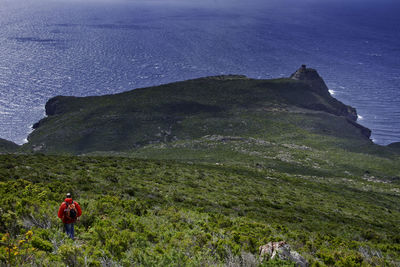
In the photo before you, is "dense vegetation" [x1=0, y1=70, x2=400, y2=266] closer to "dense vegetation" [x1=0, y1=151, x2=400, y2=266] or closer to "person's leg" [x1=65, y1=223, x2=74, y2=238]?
"dense vegetation" [x1=0, y1=151, x2=400, y2=266]

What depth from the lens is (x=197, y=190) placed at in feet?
89.2

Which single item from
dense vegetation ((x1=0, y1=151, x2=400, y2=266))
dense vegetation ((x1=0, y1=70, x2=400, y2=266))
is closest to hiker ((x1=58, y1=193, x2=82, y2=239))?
dense vegetation ((x1=0, y1=151, x2=400, y2=266))

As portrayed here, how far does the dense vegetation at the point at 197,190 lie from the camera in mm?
11680

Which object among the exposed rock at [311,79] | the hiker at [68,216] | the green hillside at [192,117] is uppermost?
the hiker at [68,216]

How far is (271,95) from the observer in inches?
4205

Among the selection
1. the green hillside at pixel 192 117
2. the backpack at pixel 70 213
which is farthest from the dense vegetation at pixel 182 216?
the green hillside at pixel 192 117

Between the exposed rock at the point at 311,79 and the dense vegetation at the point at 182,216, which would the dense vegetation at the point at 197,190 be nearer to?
the dense vegetation at the point at 182,216

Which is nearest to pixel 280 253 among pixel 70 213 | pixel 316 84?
pixel 70 213

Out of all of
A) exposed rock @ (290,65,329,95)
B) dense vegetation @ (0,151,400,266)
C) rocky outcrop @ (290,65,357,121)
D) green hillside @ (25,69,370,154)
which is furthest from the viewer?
exposed rock @ (290,65,329,95)

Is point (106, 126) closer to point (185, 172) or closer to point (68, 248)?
point (185, 172)

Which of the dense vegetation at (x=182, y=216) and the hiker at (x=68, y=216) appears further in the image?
the hiker at (x=68, y=216)

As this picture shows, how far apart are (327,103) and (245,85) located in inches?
1361

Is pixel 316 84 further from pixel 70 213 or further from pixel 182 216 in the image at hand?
pixel 70 213

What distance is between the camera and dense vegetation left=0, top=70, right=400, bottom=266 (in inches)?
460
